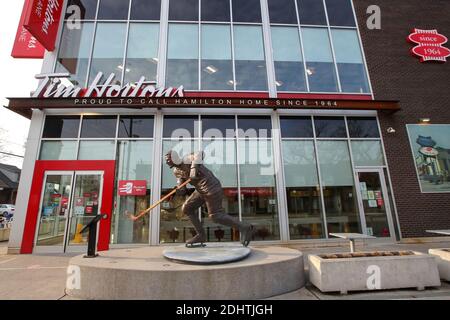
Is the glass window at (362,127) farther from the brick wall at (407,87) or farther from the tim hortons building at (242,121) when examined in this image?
the brick wall at (407,87)

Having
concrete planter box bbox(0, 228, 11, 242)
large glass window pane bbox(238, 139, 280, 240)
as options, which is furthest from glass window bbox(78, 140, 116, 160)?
concrete planter box bbox(0, 228, 11, 242)

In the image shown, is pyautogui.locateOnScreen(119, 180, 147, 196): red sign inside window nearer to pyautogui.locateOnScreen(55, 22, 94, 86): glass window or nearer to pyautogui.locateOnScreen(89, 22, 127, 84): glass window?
pyautogui.locateOnScreen(89, 22, 127, 84): glass window

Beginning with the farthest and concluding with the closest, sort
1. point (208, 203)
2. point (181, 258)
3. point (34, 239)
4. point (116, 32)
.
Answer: point (116, 32) < point (34, 239) < point (208, 203) < point (181, 258)

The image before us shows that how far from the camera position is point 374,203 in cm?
971

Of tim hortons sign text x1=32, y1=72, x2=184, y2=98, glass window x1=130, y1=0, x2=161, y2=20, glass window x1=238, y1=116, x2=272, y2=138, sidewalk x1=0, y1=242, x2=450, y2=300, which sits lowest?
sidewalk x1=0, y1=242, x2=450, y2=300

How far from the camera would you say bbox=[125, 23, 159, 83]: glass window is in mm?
10438

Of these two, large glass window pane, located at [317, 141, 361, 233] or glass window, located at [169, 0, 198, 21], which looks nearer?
large glass window pane, located at [317, 141, 361, 233]

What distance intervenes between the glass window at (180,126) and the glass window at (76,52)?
4056 mm

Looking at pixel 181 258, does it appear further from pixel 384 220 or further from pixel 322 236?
pixel 384 220

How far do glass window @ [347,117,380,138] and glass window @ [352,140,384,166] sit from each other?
313 millimetres
